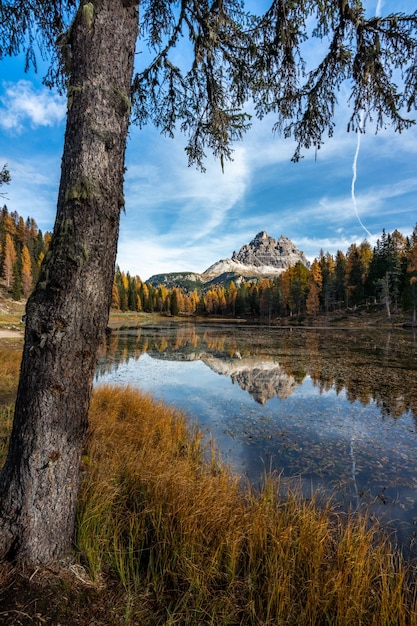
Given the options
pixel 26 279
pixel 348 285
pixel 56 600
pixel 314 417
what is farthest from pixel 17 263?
pixel 56 600

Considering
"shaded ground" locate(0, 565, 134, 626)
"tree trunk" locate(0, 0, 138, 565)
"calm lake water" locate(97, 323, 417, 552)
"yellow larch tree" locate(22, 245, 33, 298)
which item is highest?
"yellow larch tree" locate(22, 245, 33, 298)

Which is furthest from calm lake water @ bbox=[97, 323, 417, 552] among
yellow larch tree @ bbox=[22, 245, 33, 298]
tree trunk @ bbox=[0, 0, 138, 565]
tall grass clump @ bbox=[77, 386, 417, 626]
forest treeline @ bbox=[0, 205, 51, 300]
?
yellow larch tree @ bbox=[22, 245, 33, 298]

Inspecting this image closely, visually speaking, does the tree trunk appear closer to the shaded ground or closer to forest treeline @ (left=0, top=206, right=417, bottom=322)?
the shaded ground

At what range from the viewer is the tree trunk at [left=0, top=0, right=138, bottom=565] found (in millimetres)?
2203

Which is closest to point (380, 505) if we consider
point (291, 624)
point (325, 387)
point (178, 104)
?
point (291, 624)

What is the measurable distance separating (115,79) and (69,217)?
4.05 ft

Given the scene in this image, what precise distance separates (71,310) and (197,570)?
2453mm

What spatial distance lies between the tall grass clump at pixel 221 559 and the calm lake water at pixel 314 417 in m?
1.01

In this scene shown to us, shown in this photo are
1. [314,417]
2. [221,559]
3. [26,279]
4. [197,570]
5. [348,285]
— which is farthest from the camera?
[26,279]

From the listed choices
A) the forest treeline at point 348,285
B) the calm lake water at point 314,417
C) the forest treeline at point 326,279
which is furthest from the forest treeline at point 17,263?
the calm lake water at point 314,417

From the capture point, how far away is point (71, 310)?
7.29ft

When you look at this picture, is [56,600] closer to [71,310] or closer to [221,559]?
[221,559]

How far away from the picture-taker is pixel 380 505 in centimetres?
484

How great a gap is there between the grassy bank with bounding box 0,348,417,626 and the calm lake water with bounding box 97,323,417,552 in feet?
3.31
